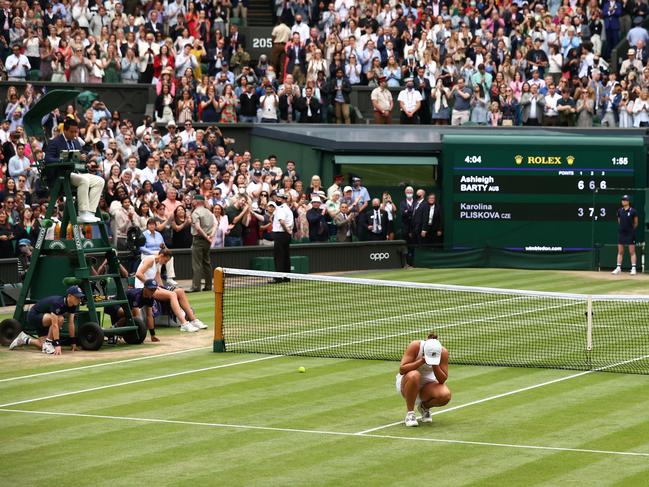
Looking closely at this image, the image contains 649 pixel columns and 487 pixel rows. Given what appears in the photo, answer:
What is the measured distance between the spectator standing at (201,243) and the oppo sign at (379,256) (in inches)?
278

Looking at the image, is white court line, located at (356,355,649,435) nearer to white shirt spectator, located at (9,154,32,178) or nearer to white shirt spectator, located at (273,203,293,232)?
white shirt spectator, located at (273,203,293,232)

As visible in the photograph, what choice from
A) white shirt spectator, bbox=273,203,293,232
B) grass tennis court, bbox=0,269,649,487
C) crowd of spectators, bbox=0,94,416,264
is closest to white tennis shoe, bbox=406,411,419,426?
grass tennis court, bbox=0,269,649,487

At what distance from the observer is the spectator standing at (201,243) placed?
3030cm

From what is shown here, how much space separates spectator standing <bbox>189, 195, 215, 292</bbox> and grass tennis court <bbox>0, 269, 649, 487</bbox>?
8.25 meters

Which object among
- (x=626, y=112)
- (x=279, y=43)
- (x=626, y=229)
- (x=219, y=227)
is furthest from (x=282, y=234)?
(x=626, y=112)

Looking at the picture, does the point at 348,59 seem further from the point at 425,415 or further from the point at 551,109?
the point at 425,415

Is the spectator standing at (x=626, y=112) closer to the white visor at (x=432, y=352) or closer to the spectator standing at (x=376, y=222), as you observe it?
the spectator standing at (x=376, y=222)

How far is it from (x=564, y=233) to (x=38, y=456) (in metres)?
25.5

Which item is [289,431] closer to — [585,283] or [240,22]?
[585,283]

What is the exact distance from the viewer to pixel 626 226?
1427 inches

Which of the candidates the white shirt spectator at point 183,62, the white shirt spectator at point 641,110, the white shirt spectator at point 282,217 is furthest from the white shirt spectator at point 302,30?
the white shirt spectator at point 282,217

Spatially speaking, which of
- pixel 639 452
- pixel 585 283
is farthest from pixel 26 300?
pixel 585 283

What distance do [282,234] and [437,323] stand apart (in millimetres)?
7258

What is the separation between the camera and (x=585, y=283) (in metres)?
33.6
